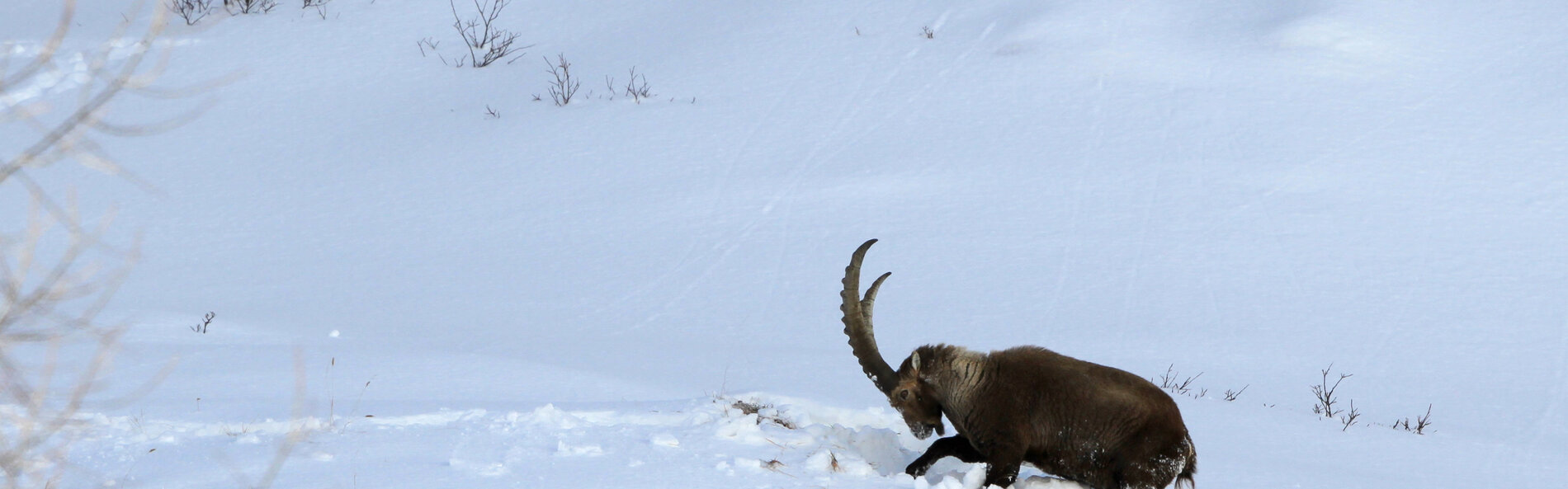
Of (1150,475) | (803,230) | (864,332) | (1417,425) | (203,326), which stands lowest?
(1417,425)

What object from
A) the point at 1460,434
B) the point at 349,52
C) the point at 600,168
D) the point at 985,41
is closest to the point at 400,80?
the point at 349,52

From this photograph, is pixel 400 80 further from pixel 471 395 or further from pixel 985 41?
pixel 471 395

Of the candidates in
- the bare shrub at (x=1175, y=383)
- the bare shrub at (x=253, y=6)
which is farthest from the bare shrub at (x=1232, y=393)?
the bare shrub at (x=253, y=6)

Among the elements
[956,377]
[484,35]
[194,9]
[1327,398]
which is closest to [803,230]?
[1327,398]

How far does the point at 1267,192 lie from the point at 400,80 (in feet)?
41.7

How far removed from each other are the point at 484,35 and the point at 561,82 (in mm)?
2834

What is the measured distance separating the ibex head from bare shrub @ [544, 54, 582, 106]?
13.0m

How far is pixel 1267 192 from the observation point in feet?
48.3

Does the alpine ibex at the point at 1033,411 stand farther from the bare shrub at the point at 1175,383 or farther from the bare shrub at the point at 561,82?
the bare shrub at the point at 561,82

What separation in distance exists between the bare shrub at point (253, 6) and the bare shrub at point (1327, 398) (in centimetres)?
1857

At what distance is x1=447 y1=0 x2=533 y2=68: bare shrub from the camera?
2052 cm

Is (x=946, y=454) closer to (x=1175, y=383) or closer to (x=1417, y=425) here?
(x=1175, y=383)

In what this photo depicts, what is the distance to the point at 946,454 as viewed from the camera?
210 inches

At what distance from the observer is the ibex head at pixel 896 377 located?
17.8 ft
